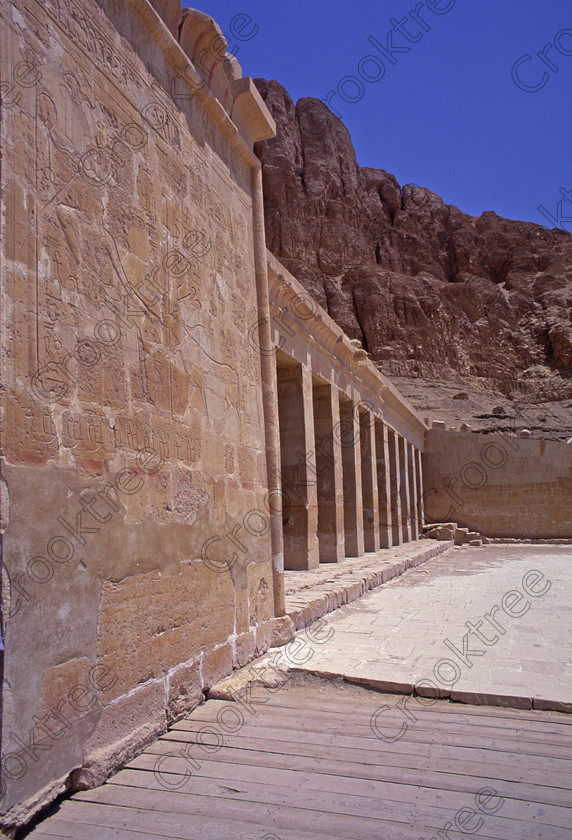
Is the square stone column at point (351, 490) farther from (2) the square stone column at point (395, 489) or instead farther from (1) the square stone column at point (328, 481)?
(2) the square stone column at point (395, 489)

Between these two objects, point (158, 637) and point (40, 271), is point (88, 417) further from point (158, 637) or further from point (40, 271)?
point (158, 637)

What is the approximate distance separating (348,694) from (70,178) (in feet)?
10.9

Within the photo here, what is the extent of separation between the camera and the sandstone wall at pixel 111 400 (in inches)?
95.7

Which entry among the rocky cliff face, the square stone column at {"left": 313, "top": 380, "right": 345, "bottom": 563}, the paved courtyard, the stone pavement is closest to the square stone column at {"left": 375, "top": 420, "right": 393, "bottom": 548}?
the square stone column at {"left": 313, "top": 380, "right": 345, "bottom": 563}

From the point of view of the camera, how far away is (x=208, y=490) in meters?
4.02

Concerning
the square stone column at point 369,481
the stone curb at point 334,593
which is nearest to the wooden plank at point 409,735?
the stone curb at point 334,593

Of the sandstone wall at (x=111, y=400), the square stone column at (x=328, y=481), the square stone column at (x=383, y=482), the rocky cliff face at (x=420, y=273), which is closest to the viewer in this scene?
the sandstone wall at (x=111, y=400)

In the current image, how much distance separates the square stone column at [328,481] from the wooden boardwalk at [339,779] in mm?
6596

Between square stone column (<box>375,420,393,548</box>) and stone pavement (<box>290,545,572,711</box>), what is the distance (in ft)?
18.4

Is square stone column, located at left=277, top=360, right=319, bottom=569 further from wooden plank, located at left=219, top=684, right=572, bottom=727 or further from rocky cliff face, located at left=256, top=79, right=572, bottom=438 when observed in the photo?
rocky cliff face, located at left=256, top=79, right=572, bottom=438

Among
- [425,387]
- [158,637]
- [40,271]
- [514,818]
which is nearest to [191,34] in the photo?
[40,271]

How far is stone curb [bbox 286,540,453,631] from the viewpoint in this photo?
5.62m

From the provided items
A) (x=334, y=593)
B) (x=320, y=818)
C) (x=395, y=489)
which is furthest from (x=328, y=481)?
(x=320, y=818)

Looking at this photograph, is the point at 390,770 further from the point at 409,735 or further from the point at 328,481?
the point at 328,481
